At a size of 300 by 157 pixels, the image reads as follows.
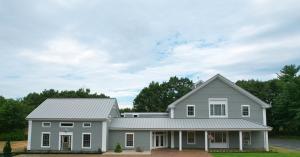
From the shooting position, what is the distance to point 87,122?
39.9 m

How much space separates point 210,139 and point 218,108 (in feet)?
13.3

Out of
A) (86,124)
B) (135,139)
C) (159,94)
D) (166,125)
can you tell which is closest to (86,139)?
(86,124)

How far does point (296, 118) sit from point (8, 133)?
47.1 metres

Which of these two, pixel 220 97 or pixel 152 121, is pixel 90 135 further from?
pixel 220 97

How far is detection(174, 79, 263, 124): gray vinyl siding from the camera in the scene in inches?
1716

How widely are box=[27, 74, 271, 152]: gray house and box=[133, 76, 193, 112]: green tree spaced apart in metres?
36.2

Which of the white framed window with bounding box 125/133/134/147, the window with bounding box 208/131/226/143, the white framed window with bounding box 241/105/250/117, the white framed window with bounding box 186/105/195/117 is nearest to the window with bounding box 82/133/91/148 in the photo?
the white framed window with bounding box 125/133/134/147

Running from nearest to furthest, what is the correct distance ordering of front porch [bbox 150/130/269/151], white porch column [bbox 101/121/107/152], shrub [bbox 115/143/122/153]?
1. shrub [bbox 115/143/122/153]
2. white porch column [bbox 101/121/107/152]
3. front porch [bbox 150/130/269/151]

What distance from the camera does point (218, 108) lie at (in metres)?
44.0

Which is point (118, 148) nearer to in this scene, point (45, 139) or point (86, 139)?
point (86, 139)

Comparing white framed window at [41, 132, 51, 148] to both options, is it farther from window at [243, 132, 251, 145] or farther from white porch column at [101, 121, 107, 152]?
window at [243, 132, 251, 145]

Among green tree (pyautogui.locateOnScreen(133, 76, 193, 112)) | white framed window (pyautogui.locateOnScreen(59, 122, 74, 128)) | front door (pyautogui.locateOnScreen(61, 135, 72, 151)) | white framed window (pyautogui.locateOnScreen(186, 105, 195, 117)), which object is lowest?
front door (pyautogui.locateOnScreen(61, 135, 72, 151))

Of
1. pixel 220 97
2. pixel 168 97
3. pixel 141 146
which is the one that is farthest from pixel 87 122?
pixel 168 97

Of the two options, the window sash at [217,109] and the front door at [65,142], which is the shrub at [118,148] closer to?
the front door at [65,142]
